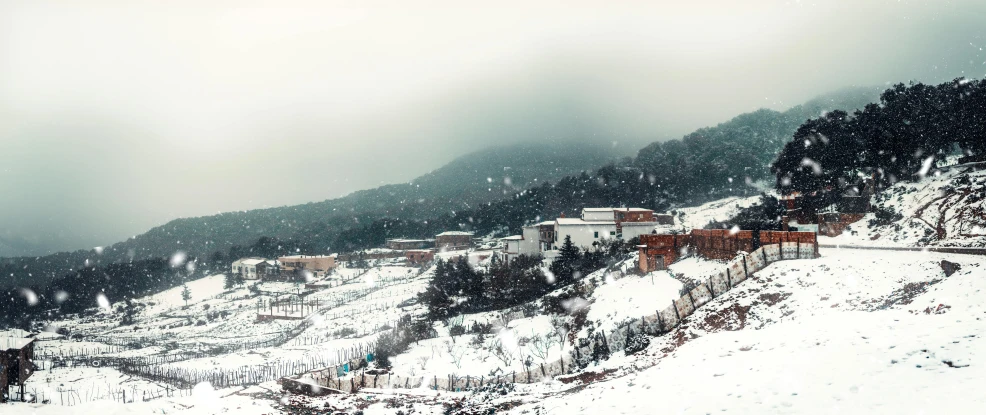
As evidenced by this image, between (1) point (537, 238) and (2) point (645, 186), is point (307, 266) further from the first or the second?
(2) point (645, 186)

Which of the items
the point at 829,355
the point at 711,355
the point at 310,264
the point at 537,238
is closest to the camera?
the point at 829,355

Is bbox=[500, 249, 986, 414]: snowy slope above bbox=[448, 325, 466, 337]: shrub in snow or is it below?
above

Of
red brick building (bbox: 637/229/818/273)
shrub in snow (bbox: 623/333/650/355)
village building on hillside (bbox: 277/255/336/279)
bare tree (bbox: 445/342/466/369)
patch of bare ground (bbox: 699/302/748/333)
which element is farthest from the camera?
village building on hillside (bbox: 277/255/336/279)

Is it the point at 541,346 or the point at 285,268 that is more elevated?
the point at 541,346

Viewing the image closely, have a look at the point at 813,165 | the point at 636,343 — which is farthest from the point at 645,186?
the point at 636,343

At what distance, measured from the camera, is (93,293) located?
71.6 meters

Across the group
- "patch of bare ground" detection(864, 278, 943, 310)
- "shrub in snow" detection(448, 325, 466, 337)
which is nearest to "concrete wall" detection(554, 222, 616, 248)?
"shrub in snow" detection(448, 325, 466, 337)

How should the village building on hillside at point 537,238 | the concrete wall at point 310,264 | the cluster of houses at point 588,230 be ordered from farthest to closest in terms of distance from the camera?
the concrete wall at point 310,264
the village building on hillside at point 537,238
the cluster of houses at point 588,230

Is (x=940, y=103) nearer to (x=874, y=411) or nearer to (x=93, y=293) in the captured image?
(x=874, y=411)

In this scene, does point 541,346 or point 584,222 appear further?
point 584,222

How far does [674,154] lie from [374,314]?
7411 centimetres

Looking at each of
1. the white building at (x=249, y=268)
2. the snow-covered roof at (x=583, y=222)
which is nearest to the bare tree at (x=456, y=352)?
the snow-covered roof at (x=583, y=222)

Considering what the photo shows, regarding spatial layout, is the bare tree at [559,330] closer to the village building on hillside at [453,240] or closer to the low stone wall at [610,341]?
the low stone wall at [610,341]

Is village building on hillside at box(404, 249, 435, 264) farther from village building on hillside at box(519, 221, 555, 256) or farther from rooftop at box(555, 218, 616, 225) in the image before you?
rooftop at box(555, 218, 616, 225)
